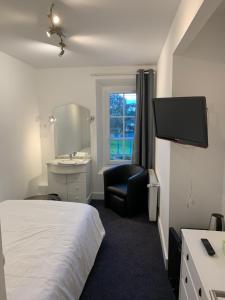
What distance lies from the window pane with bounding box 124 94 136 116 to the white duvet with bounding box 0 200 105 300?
225 cm

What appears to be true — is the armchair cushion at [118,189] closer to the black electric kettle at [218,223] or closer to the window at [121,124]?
the window at [121,124]

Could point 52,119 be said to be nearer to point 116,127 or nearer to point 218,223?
point 116,127

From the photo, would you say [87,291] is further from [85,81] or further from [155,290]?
[85,81]

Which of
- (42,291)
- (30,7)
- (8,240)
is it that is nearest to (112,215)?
(8,240)

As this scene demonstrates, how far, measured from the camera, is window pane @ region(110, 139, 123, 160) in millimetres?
4414

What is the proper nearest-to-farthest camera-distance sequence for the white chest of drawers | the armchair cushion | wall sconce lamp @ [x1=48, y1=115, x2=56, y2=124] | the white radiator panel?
the white chest of drawers
the white radiator panel
the armchair cushion
wall sconce lamp @ [x1=48, y1=115, x2=56, y2=124]

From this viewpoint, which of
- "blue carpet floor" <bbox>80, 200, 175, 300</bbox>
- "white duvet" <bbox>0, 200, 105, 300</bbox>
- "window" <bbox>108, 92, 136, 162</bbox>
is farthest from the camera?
"window" <bbox>108, 92, 136, 162</bbox>

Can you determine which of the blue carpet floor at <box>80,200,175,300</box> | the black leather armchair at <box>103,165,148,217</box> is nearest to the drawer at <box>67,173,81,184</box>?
the black leather armchair at <box>103,165,148,217</box>

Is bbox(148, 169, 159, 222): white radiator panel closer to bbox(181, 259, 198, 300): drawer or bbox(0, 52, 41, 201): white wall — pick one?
bbox(181, 259, 198, 300): drawer

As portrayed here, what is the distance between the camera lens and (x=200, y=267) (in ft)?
4.49

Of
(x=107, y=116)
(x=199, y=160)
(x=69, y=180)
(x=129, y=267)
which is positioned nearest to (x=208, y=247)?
(x=199, y=160)

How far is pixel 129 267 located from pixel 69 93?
298 cm

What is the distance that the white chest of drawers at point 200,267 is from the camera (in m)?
1.26

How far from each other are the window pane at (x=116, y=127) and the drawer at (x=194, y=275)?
9.45 feet
